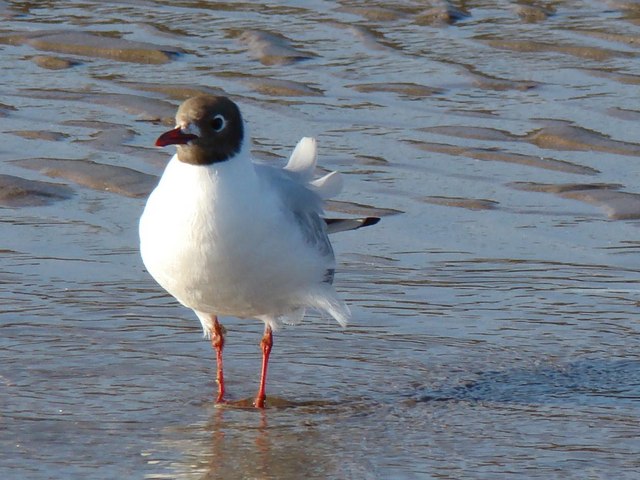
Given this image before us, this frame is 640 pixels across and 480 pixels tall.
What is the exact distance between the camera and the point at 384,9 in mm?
11867

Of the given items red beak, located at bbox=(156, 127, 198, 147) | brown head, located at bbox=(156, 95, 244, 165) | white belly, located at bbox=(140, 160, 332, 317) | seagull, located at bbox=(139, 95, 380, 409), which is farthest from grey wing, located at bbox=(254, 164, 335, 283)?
red beak, located at bbox=(156, 127, 198, 147)

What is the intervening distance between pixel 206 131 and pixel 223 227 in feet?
1.15

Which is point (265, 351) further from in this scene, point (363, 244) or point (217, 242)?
point (363, 244)

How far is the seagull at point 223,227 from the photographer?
5777 mm

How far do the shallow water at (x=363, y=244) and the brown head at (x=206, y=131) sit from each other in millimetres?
964

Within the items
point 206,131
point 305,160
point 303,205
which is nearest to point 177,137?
point 206,131

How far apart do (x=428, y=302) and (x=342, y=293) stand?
0.40 m

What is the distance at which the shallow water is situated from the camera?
570 cm

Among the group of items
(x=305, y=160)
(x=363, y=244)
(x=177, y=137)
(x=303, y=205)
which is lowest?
(x=363, y=244)

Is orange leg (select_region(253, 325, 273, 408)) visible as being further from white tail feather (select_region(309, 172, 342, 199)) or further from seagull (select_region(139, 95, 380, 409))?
white tail feather (select_region(309, 172, 342, 199))

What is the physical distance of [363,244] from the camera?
7.90 meters

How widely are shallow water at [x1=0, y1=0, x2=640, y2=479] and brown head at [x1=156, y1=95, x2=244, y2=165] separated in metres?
0.96

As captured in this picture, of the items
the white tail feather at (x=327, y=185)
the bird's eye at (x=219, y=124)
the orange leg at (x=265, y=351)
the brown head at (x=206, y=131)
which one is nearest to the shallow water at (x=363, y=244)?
the orange leg at (x=265, y=351)

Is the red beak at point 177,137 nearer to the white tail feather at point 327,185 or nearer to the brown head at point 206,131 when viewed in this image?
the brown head at point 206,131
